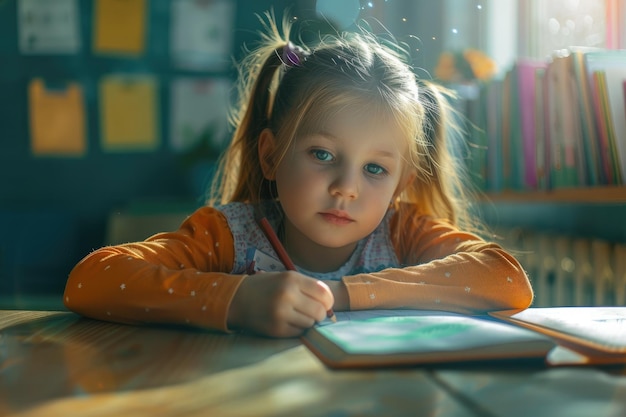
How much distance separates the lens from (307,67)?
3.32 ft

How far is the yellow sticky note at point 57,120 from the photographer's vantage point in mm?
2508

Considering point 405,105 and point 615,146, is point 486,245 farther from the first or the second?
point 615,146

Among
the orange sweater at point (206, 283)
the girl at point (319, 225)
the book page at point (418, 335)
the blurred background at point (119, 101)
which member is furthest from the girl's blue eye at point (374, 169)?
the blurred background at point (119, 101)

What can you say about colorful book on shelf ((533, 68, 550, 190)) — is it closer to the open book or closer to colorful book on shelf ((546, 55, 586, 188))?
colorful book on shelf ((546, 55, 586, 188))

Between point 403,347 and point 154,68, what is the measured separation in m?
2.28

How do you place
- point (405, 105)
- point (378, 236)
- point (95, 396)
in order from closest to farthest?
point (95, 396)
point (405, 105)
point (378, 236)

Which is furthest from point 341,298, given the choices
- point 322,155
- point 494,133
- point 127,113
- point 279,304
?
point 127,113

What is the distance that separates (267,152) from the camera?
1040mm

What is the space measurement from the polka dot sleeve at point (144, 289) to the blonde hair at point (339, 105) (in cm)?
28

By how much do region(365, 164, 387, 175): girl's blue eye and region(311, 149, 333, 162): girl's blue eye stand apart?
51 mm

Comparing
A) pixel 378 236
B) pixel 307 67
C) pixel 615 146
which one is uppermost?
pixel 307 67

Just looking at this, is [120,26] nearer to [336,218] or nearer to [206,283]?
[336,218]

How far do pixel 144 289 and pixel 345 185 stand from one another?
1.01 feet

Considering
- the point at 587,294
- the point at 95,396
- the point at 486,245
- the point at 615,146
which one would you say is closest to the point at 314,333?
the point at 95,396
